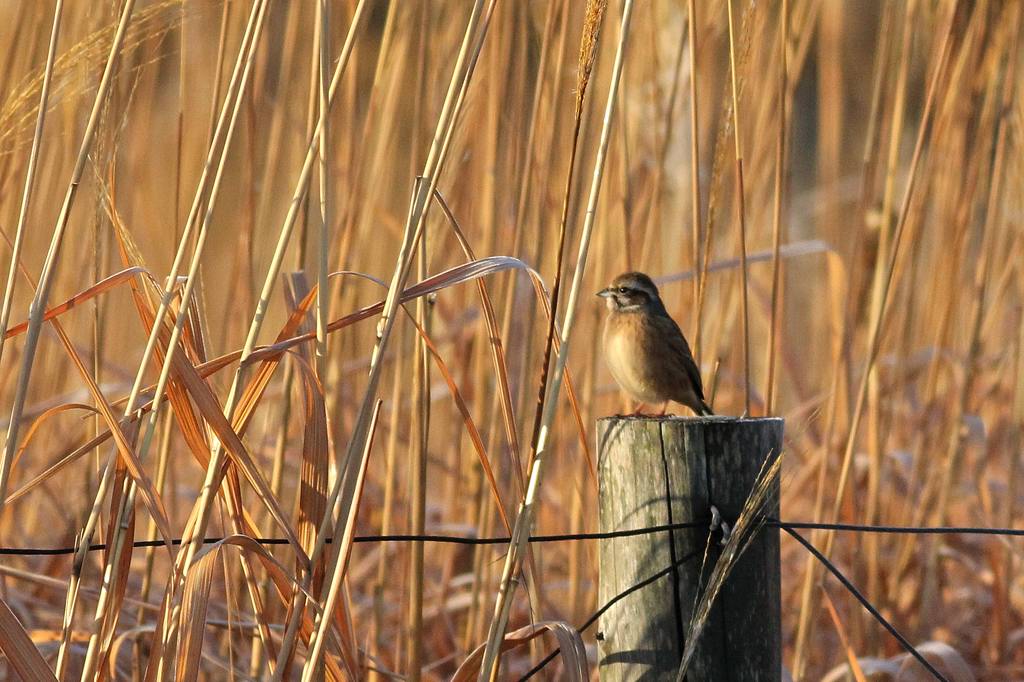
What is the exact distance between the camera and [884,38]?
9.09 feet

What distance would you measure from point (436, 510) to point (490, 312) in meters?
1.95

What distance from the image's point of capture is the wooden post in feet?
5.25

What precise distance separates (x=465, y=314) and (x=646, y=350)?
0.55 m

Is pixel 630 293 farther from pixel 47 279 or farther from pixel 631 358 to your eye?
pixel 47 279

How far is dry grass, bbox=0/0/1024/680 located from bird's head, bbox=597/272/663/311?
0.29 ft

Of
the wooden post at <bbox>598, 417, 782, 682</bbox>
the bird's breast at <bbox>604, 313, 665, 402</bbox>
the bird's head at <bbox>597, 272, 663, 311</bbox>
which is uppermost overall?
the bird's head at <bbox>597, 272, 663, 311</bbox>

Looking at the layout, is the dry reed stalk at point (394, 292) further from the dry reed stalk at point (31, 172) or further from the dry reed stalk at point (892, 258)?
the dry reed stalk at point (892, 258)

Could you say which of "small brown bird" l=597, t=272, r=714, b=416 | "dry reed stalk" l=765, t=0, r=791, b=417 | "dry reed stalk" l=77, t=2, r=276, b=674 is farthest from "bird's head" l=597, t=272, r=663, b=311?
"dry reed stalk" l=77, t=2, r=276, b=674

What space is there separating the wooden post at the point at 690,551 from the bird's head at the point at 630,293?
3.42 feet

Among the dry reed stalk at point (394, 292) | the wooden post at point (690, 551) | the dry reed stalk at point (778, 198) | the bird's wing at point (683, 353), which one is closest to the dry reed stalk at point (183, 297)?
the dry reed stalk at point (394, 292)

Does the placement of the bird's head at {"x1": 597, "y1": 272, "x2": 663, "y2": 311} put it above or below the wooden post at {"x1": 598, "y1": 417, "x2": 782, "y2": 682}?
above

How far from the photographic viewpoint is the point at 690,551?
161cm

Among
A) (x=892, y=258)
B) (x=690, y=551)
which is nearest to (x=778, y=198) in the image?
(x=892, y=258)

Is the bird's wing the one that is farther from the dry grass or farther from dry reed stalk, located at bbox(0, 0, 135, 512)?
dry reed stalk, located at bbox(0, 0, 135, 512)
